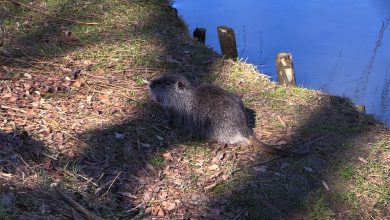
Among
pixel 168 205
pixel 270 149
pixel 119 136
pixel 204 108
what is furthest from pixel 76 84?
pixel 270 149

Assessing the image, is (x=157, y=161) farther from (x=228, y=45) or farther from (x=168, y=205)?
(x=228, y=45)

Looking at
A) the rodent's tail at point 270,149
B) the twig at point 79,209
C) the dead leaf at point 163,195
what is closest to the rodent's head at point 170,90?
the rodent's tail at point 270,149

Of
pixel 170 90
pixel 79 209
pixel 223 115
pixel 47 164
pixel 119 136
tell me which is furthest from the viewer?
pixel 170 90

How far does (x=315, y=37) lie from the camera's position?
10.2 m

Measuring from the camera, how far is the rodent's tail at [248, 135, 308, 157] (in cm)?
511

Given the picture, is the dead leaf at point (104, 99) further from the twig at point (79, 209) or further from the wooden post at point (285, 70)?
the wooden post at point (285, 70)

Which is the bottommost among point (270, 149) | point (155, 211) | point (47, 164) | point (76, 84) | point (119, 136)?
point (155, 211)

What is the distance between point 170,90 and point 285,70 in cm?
198

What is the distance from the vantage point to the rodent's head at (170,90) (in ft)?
17.9

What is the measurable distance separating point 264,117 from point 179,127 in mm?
948

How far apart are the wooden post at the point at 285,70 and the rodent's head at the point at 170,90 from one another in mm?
1767

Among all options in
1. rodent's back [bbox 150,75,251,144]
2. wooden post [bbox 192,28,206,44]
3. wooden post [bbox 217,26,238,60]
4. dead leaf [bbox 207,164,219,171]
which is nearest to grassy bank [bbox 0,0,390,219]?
dead leaf [bbox 207,164,219,171]

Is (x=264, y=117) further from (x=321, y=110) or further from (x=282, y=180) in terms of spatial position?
(x=282, y=180)

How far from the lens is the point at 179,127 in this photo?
5.45 metres
